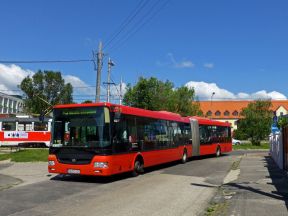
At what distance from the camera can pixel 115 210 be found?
9766 millimetres

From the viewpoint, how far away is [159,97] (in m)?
72.2

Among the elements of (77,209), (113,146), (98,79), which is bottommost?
(77,209)

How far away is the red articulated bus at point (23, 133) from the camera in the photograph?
44719 mm

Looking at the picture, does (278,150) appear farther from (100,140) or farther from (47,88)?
(47,88)

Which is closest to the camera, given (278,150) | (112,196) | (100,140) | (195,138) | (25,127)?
(112,196)

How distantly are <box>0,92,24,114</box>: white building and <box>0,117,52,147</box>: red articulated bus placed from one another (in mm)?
65222

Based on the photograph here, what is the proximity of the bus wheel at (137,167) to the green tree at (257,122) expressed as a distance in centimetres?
4895

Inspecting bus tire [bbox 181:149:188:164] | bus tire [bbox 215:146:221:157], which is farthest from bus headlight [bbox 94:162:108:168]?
bus tire [bbox 215:146:221:157]

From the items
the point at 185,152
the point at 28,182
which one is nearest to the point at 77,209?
the point at 28,182

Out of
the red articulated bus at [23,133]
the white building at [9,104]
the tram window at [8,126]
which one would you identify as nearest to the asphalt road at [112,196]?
the red articulated bus at [23,133]

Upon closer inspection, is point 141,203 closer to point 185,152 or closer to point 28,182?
point 28,182

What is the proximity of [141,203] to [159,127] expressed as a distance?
1059 centimetres

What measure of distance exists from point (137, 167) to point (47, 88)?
249ft

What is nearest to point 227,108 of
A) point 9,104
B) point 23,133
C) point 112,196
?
point 9,104
